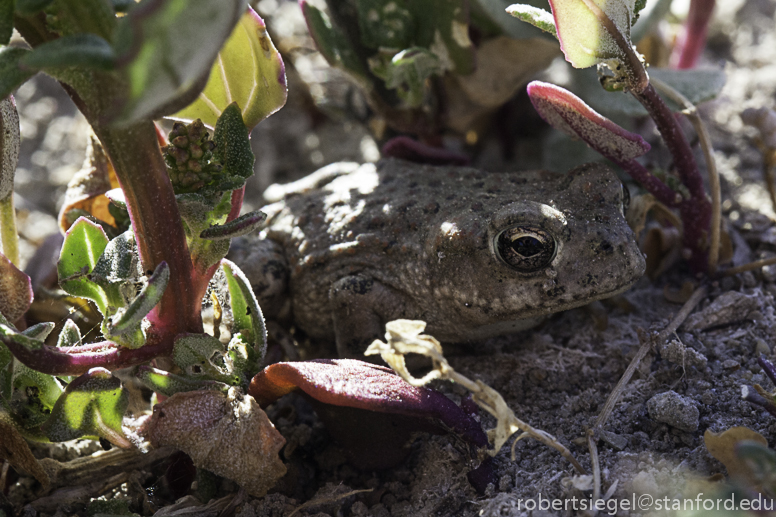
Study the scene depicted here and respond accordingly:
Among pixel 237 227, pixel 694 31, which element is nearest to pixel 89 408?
pixel 237 227

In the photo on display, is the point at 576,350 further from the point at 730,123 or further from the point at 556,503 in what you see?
the point at 730,123

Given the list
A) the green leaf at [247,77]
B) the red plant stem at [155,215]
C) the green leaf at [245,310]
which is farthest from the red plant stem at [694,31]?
the red plant stem at [155,215]

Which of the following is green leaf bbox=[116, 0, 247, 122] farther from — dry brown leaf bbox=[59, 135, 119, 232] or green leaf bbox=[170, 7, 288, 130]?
dry brown leaf bbox=[59, 135, 119, 232]

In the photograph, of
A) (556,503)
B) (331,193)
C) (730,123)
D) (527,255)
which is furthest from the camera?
(730,123)

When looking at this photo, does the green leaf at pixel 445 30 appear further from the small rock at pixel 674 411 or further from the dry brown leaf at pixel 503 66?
the small rock at pixel 674 411

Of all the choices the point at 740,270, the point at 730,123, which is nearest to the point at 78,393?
the point at 740,270

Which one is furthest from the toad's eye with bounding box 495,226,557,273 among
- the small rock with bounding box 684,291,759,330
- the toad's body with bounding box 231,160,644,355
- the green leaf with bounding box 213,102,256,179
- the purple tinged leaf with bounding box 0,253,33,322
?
the purple tinged leaf with bounding box 0,253,33,322
